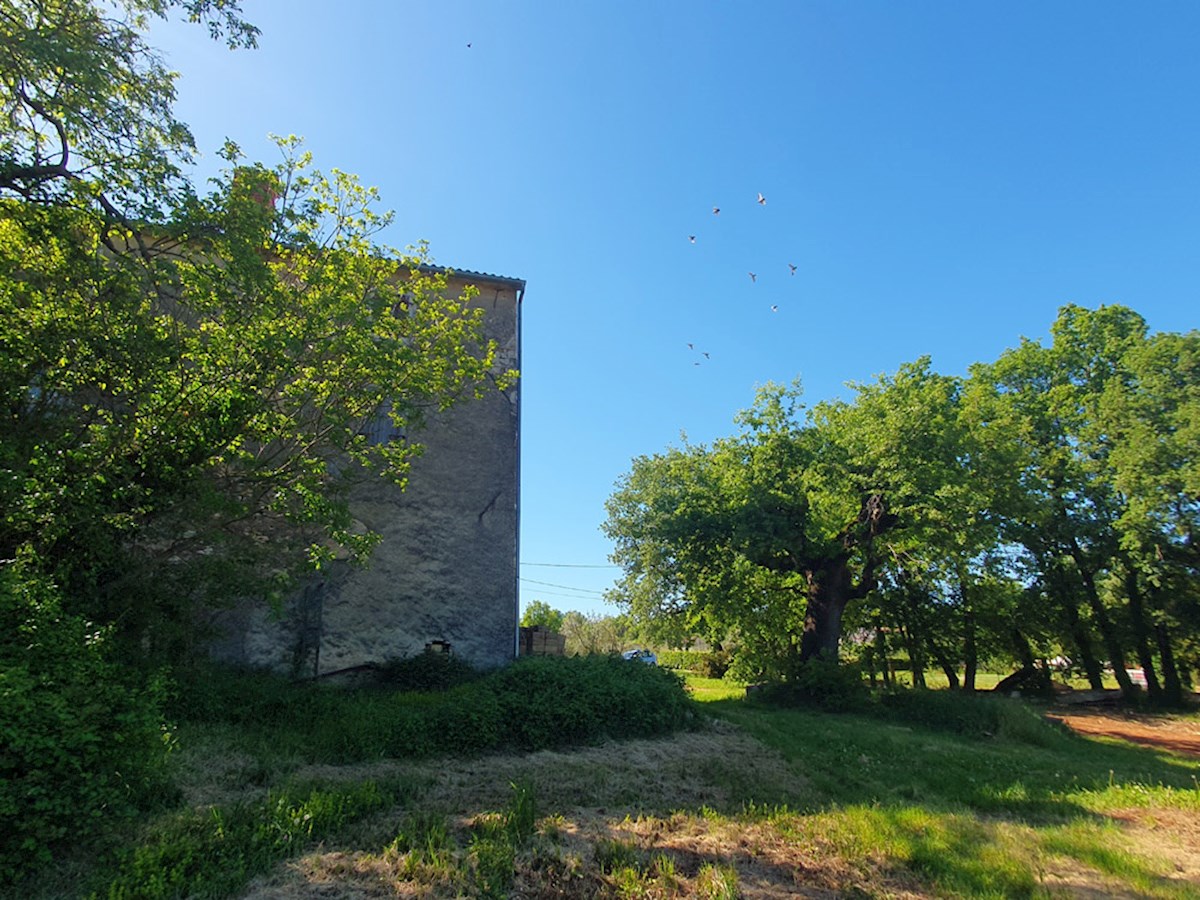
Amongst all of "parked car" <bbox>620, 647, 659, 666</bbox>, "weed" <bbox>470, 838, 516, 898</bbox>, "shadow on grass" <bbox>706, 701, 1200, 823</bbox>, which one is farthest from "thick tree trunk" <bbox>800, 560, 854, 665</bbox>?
"weed" <bbox>470, 838, 516, 898</bbox>

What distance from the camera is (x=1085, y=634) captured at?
869 inches

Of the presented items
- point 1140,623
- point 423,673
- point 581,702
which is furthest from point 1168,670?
point 423,673

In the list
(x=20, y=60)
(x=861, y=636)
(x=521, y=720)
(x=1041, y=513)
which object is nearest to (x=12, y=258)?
(x=20, y=60)

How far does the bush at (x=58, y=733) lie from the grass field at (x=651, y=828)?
0.33 m

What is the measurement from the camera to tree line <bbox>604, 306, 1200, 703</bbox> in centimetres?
1477

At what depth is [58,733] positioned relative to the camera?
13.4 ft

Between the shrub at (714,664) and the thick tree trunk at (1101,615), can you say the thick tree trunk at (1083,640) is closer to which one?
the thick tree trunk at (1101,615)

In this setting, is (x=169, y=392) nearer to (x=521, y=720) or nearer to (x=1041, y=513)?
(x=521, y=720)

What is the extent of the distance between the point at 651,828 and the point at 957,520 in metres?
11.9

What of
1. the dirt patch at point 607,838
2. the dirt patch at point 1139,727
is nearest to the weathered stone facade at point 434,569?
the dirt patch at point 607,838

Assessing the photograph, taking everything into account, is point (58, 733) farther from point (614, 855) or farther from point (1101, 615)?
point (1101, 615)

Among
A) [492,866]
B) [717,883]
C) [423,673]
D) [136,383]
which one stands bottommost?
[717,883]

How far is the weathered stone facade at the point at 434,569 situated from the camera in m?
11.7

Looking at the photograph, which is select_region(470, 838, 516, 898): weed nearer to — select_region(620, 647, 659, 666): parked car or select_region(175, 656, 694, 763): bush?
select_region(175, 656, 694, 763): bush
